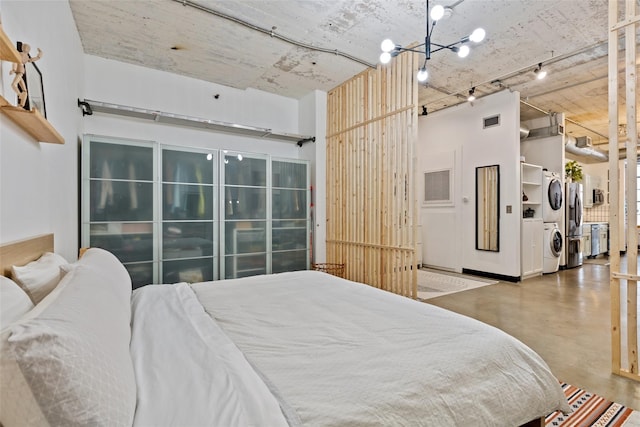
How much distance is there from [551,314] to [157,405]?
417cm

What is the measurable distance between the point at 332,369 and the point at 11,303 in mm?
1036

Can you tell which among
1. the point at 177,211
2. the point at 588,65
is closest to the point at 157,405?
the point at 177,211

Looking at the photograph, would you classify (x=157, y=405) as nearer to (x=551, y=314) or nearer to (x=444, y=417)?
(x=444, y=417)

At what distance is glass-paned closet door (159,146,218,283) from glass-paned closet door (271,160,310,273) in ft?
2.82

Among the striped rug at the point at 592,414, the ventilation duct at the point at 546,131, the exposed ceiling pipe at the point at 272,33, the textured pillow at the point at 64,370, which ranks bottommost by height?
the striped rug at the point at 592,414

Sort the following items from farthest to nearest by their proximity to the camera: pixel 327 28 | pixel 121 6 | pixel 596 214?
pixel 596 214
pixel 327 28
pixel 121 6

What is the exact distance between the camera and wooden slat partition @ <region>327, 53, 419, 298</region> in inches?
147

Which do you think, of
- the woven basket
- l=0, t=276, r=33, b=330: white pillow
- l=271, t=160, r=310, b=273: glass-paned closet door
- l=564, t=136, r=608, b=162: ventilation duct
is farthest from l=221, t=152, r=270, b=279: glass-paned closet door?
l=564, t=136, r=608, b=162: ventilation duct

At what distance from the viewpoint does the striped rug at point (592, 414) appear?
179 centimetres

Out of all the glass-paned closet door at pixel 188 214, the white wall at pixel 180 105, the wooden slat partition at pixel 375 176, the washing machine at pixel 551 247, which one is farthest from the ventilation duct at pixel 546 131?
the glass-paned closet door at pixel 188 214

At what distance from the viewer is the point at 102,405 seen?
0.70 metres

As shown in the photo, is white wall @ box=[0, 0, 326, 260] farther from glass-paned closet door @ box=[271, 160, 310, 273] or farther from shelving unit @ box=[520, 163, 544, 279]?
shelving unit @ box=[520, 163, 544, 279]

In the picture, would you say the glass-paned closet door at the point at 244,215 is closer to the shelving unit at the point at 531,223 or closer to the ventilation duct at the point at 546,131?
the shelving unit at the point at 531,223

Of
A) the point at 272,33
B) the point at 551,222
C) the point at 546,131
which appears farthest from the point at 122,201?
the point at 546,131
